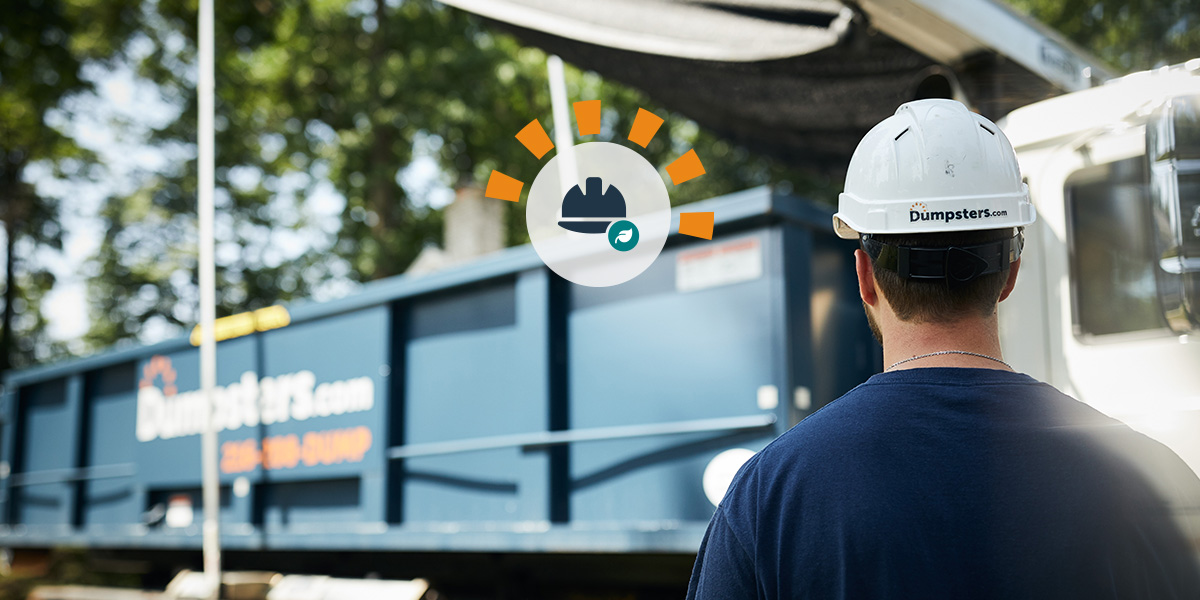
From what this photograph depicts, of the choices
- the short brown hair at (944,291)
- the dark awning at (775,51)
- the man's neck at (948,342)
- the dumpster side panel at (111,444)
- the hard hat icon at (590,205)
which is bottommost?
the dumpster side panel at (111,444)

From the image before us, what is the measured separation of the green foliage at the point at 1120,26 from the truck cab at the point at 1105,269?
264 inches

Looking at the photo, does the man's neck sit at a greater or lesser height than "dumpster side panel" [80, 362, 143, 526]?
greater

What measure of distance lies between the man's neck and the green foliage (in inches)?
336

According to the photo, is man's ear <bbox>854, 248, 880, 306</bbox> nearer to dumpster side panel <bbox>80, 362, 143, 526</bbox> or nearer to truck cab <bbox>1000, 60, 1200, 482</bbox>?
truck cab <bbox>1000, 60, 1200, 482</bbox>

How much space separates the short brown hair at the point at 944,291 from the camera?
1122 millimetres

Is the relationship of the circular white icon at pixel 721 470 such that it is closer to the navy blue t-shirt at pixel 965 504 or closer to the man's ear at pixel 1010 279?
the man's ear at pixel 1010 279

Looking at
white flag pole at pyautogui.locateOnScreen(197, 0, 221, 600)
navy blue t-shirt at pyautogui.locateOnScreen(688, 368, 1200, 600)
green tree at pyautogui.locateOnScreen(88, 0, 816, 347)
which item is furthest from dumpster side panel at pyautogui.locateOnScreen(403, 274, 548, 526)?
green tree at pyautogui.locateOnScreen(88, 0, 816, 347)

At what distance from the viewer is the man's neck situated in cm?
110

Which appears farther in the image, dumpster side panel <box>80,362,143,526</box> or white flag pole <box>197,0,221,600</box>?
dumpster side panel <box>80,362,143,526</box>

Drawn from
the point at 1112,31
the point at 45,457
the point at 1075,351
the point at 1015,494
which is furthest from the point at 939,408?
the point at 1112,31

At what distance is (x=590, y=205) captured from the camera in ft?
6.67

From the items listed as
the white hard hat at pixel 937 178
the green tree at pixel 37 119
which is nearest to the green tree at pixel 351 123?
the green tree at pixel 37 119

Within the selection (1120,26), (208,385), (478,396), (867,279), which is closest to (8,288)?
(208,385)

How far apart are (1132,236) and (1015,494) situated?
1.86 metres
